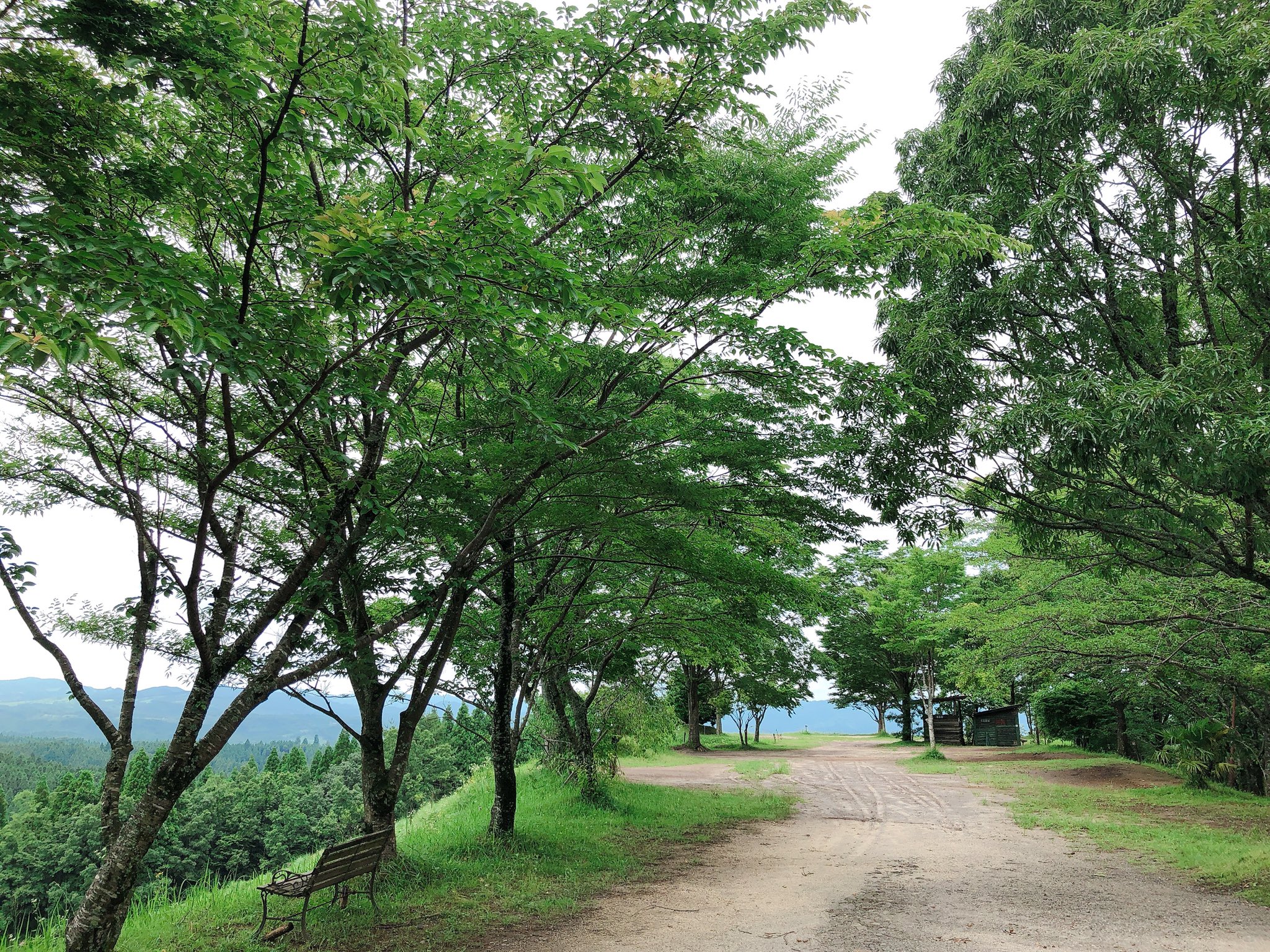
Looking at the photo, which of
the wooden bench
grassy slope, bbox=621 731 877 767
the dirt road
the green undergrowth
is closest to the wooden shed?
grassy slope, bbox=621 731 877 767

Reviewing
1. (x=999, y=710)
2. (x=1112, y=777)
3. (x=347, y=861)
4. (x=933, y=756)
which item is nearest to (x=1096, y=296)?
(x=347, y=861)

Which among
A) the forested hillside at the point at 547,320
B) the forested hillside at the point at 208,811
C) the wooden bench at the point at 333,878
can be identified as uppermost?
the forested hillside at the point at 547,320

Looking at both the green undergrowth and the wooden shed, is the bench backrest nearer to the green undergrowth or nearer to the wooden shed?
the green undergrowth

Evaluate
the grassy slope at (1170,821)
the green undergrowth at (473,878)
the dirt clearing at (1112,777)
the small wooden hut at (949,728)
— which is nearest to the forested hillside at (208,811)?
the green undergrowth at (473,878)

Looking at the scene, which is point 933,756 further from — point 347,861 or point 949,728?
point 347,861

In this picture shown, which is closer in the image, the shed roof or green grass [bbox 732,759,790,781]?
green grass [bbox 732,759,790,781]

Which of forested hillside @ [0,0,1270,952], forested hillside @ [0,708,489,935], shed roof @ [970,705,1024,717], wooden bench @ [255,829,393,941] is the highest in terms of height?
forested hillside @ [0,0,1270,952]

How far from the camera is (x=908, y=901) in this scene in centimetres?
792

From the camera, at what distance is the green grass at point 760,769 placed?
2169 centimetres

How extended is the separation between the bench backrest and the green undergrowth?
49cm

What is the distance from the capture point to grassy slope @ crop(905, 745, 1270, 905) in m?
9.16

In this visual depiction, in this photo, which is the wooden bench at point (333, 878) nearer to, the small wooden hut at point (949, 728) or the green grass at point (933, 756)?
the green grass at point (933, 756)

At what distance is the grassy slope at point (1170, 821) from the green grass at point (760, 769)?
5.70m

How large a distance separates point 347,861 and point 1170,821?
46.8 ft
